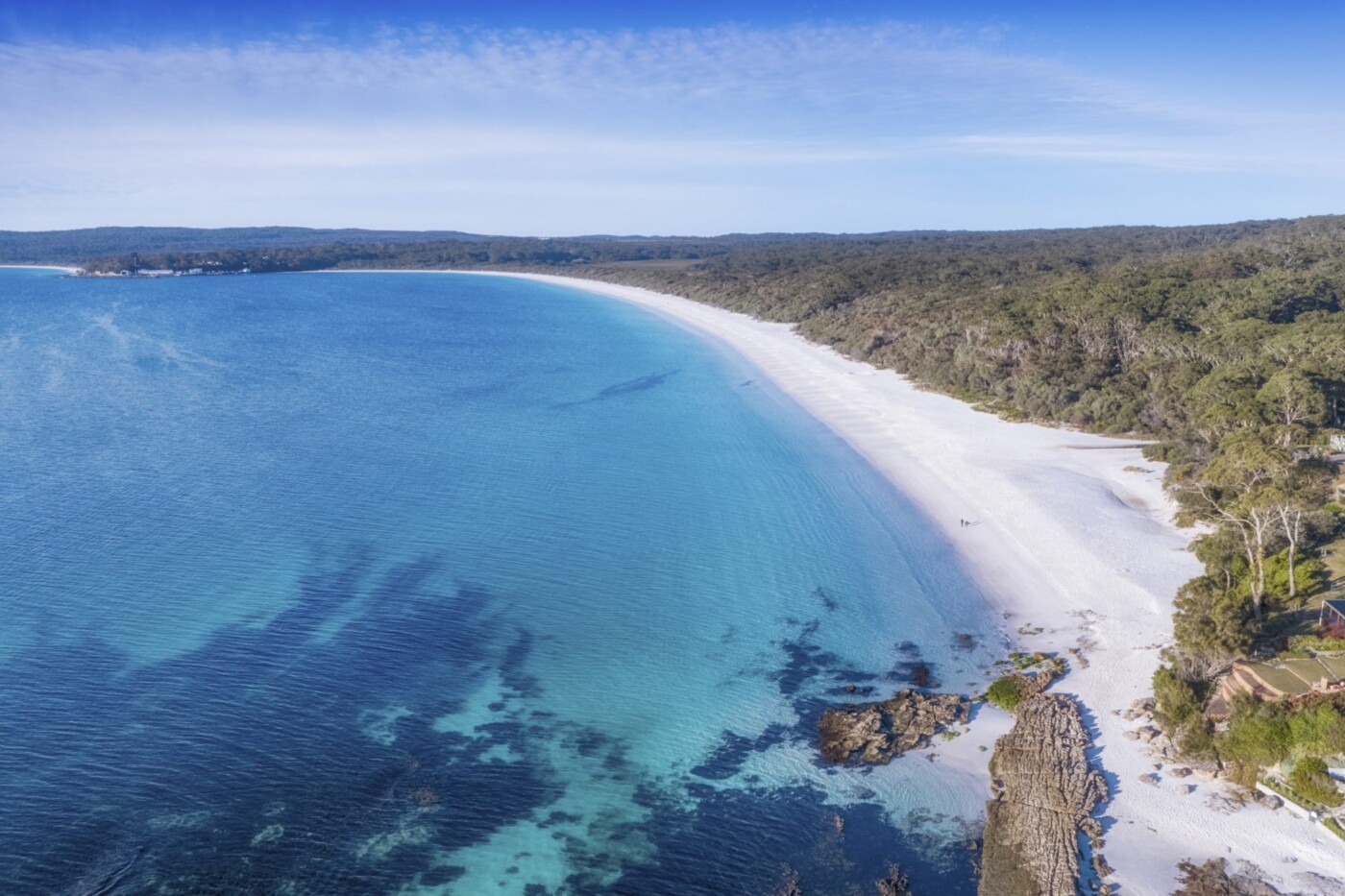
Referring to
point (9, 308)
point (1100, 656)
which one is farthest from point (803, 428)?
point (9, 308)

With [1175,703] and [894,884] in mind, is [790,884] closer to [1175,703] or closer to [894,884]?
[894,884]

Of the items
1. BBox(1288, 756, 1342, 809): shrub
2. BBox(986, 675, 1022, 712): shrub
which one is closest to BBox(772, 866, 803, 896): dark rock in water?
BBox(986, 675, 1022, 712): shrub

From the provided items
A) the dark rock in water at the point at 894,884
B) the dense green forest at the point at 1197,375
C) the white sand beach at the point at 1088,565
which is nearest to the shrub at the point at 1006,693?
the white sand beach at the point at 1088,565

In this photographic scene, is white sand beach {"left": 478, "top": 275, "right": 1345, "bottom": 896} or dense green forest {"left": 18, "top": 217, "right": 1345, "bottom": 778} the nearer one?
white sand beach {"left": 478, "top": 275, "right": 1345, "bottom": 896}

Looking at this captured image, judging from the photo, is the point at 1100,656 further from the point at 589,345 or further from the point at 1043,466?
the point at 589,345

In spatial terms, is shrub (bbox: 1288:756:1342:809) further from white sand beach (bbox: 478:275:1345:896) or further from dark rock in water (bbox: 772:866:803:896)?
dark rock in water (bbox: 772:866:803:896)

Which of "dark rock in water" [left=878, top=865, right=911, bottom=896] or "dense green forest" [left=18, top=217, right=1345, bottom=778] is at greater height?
"dense green forest" [left=18, top=217, right=1345, bottom=778]

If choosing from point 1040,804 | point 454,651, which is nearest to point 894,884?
point 1040,804
